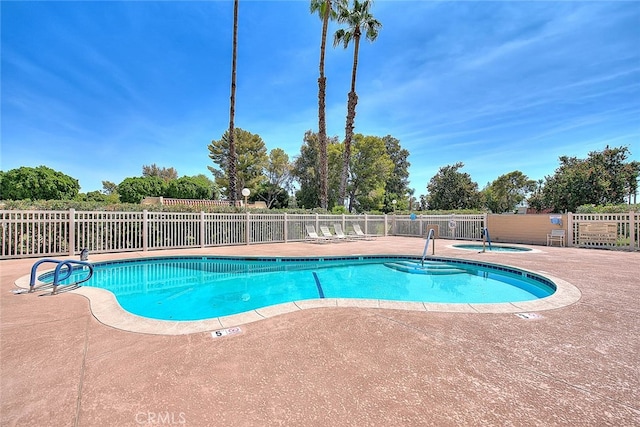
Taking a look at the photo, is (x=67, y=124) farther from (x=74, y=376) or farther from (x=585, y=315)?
(x=585, y=315)

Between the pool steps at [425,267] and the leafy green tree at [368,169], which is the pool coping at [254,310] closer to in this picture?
the pool steps at [425,267]

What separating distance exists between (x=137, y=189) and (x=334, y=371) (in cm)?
3737

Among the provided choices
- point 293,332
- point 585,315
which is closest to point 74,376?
point 293,332

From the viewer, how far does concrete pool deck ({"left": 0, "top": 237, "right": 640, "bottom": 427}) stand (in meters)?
1.64

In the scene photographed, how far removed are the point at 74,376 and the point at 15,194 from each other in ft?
123

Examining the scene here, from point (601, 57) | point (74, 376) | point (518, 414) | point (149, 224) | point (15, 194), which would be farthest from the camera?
point (15, 194)

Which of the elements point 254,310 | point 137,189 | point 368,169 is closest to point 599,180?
point 368,169

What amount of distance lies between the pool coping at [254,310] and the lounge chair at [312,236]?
8.75m

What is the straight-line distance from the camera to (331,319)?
127 inches

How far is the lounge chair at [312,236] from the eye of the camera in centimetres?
1265

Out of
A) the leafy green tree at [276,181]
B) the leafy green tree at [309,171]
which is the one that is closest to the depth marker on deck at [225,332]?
the leafy green tree at [309,171]

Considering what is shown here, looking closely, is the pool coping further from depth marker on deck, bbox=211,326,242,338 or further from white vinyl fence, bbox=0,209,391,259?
white vinyl fence, bbox=0,209,391,259

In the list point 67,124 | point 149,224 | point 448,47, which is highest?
point 448,47

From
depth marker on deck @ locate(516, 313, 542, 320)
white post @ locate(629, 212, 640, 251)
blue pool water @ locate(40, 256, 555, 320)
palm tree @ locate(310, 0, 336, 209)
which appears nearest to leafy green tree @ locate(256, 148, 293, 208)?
palm tree @ locate(310, 0, 336, 209)
